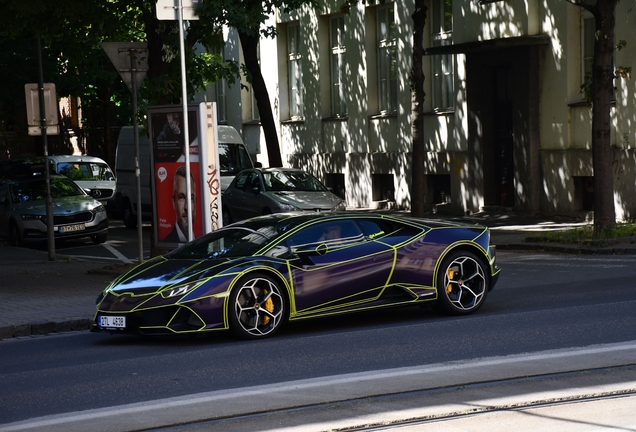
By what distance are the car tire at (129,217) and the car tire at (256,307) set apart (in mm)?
19433

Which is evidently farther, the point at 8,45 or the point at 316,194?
the point at 8,45

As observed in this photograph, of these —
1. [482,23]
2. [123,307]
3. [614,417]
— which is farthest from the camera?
[482,23]

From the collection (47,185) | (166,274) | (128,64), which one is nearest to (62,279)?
(128,64)

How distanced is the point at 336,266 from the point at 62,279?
7.61 meters

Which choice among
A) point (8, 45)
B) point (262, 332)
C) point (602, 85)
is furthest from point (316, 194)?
point (262, 332)

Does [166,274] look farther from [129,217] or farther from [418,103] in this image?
[129,217]

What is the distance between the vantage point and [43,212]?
24531 mm

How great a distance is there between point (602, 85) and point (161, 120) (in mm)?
7766

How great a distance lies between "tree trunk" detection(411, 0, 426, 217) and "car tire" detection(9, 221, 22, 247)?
352 inches

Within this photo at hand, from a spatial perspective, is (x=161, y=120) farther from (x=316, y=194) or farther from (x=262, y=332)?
(x=316, y=194)

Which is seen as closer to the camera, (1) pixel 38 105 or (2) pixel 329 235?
(2) pixel 329 235

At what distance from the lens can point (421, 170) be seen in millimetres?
22844

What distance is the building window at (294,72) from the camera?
35156mm

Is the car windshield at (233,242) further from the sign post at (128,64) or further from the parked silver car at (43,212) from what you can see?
the parked silver car at (43,212)
